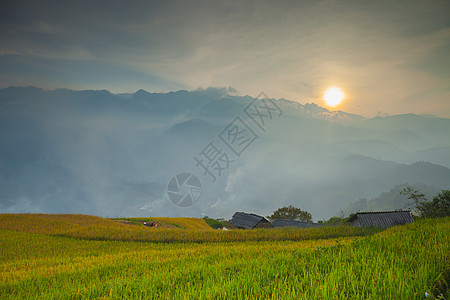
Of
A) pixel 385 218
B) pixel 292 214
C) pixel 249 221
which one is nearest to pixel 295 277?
pixel 385 218

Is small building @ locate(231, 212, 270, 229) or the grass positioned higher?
the grass

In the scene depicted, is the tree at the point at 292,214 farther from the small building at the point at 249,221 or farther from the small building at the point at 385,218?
the small building at the point at 385,218

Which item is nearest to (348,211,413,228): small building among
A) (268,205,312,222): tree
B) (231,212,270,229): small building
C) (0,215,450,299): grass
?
(231,212,270,229): small building

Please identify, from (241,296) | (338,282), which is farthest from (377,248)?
(241,296)

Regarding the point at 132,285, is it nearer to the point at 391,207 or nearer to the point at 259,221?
the point at 259,221

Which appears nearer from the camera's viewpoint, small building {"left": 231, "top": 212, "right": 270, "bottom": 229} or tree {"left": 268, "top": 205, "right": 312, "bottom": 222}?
small building {"left": 231, "top": 212, "right": 270, "bottom": 229}

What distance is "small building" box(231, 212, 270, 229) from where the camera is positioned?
43562mm

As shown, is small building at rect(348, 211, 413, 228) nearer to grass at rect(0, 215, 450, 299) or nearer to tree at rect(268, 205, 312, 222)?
grass at rect(0, 215, 450, 299)

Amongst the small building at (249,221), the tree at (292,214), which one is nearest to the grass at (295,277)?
the small building at (249,221)

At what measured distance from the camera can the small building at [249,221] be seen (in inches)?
1715

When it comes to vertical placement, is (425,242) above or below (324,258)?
above

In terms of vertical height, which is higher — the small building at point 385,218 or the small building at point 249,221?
the small building at point 385,218

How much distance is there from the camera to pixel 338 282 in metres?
3.63

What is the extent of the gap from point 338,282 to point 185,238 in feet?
53.0
